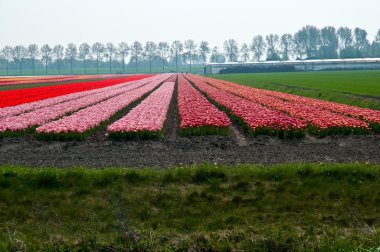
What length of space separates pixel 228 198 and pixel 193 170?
1.53m

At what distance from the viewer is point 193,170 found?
11461 mm

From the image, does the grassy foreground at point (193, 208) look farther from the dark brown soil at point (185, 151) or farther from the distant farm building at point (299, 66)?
the distant farm building at point (299, 66)

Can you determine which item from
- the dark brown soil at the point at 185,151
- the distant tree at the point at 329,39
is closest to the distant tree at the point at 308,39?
the distant tree at the point at 329,39

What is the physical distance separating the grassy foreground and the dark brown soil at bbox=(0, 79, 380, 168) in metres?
1.43

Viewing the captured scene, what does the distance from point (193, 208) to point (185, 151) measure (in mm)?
5083

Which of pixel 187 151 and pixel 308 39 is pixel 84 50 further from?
pixel 187 151

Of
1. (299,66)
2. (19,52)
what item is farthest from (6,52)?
(299,66)

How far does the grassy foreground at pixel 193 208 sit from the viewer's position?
7.66 m

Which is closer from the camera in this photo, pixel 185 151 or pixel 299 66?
pixel 185 151

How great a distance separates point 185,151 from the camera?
1482 cm

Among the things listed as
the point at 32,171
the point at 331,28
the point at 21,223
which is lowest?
the point at 21,223

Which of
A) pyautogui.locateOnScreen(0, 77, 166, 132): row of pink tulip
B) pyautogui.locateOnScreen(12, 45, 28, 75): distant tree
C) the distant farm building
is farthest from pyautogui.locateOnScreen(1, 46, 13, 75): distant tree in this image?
pyautogui.locateOnScreen(0, 77, 166, 132): row of pink tulip

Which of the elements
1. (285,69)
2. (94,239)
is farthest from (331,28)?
(94,239)

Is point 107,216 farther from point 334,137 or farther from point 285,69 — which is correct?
point 285,69
